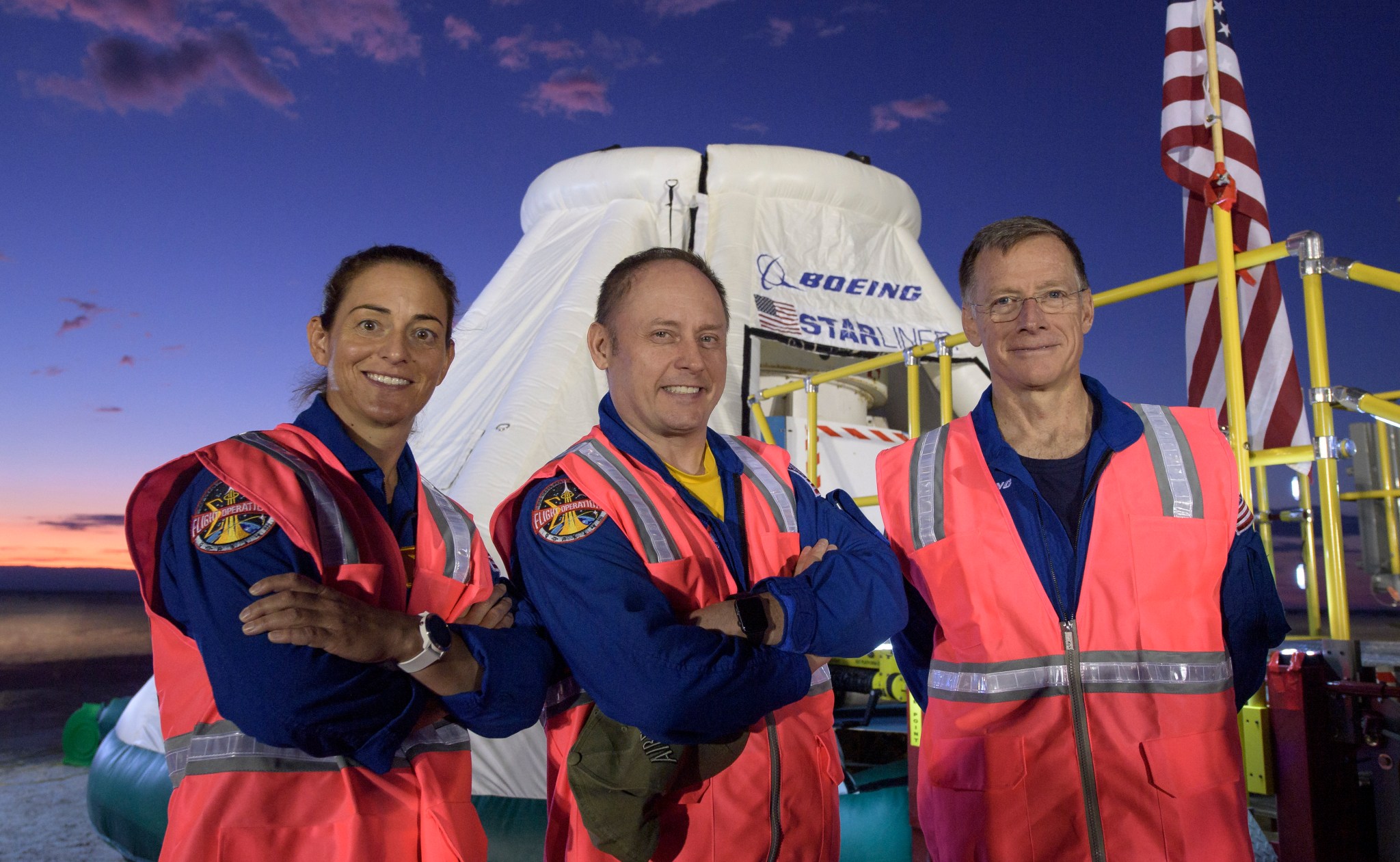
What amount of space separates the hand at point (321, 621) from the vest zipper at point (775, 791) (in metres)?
0.66

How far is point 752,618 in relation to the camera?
1.48 meters

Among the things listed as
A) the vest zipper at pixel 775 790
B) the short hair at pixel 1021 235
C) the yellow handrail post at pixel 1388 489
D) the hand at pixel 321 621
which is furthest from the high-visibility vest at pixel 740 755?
the yellow handrail post at pixel 1388 489

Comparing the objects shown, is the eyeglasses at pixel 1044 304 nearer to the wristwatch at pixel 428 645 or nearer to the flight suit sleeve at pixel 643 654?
the flight suit sleeve at pixel 643 654

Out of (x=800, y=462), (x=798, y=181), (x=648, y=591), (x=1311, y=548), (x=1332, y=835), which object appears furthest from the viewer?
(x=798, y=181)

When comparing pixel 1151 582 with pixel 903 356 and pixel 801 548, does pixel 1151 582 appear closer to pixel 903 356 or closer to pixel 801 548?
pixel 801 548

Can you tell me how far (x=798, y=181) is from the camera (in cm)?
738

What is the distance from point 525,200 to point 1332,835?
7.83m

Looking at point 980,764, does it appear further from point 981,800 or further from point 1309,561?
point 1309,561

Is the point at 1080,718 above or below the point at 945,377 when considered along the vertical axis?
below

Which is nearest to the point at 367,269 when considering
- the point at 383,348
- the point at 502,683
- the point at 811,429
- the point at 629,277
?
the point at 383,348

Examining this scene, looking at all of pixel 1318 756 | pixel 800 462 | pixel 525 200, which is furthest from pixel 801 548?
pixel 525 200

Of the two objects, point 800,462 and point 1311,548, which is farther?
point 800,462

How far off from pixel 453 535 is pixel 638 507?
1.25 feet

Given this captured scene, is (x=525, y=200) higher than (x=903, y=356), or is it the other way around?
(x=525, y=200)
